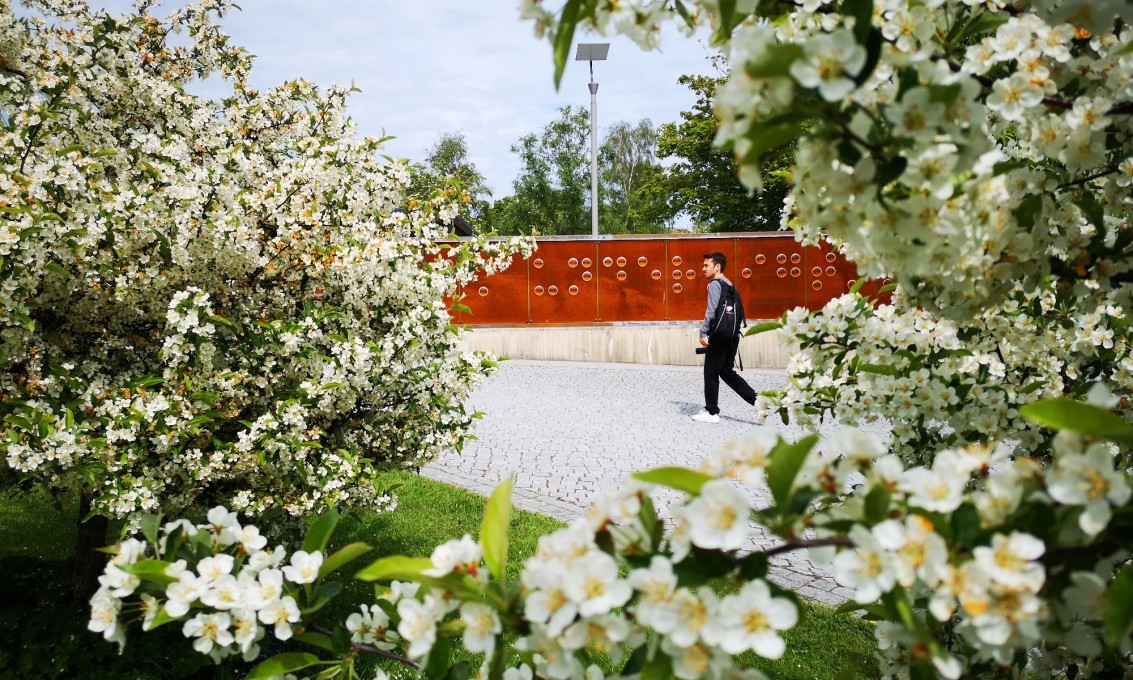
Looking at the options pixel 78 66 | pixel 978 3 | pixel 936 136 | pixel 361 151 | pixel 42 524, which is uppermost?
pixel 78 66

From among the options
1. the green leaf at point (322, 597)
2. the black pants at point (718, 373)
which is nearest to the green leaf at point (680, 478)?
the green leaf at point (322, 597)

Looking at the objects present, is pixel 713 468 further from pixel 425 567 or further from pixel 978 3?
pixel 978 3

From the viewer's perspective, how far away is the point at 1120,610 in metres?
0.71

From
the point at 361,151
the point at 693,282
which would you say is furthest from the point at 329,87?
the point at 693,282

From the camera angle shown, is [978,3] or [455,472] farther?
[455,472]

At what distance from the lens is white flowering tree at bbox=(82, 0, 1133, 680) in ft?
2.56

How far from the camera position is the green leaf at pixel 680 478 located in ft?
2.77

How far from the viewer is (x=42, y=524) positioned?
584 centimetres

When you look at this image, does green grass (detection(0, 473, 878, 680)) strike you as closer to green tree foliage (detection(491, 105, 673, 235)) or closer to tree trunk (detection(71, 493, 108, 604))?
tree trunk (detection(71, 493, 108, 604))

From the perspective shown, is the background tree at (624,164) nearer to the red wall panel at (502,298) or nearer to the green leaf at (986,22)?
the red wall panel at (502,298)

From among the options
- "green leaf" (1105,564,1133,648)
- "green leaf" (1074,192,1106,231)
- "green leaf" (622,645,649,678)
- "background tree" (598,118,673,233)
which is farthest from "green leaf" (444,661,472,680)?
"background tree" (598,118,673,233)

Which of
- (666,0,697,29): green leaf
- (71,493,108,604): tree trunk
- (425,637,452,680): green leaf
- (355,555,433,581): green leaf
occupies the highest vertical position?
(666,0,697,29): green leaf

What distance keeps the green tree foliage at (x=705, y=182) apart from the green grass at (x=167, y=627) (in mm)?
25180

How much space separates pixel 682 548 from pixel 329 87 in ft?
14.0
